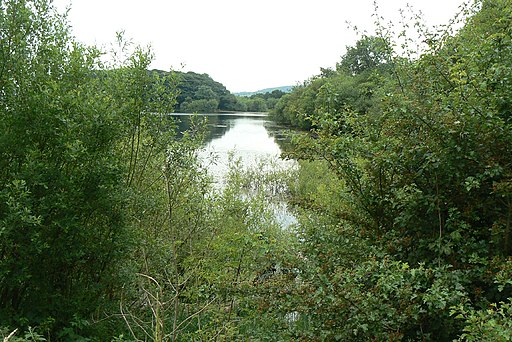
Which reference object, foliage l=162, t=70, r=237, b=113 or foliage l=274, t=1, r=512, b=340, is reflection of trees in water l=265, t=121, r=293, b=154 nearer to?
foliage l=274, t=1, r=512, b=340

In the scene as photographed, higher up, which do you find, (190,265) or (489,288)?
(489,288)

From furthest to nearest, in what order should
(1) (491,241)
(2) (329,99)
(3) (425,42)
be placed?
(3) (425,42), (2) (329,99), (1) (491,241)

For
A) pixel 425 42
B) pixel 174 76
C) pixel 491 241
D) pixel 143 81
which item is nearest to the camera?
pixel 491 241

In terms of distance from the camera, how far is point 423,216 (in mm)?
3391

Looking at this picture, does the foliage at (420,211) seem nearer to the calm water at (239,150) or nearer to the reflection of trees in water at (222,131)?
the reflection of trees in water at (222,131)

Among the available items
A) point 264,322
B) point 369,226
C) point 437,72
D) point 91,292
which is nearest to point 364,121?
point 437,72

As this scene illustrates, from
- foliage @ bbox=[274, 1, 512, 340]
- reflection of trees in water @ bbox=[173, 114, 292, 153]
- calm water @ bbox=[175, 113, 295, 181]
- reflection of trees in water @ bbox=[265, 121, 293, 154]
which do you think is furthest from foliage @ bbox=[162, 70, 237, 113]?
foliage @ bbox=[274, 1, 512, 340]

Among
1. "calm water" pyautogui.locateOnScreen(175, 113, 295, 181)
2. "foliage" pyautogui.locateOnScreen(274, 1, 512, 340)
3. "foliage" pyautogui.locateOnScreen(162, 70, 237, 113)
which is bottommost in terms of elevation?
"calm water" pyautogui.locateOnScreen(175, 113, 295, 181)

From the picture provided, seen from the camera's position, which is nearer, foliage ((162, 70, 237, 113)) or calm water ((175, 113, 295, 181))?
calm water ((175, 113, 295, 181))

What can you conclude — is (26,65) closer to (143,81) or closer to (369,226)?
(143,81)

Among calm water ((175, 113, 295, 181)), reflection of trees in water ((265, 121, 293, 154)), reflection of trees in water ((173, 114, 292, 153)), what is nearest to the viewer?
reflection of trees in water ((265, 121, 293, 154))

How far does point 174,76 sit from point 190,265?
8.78ft

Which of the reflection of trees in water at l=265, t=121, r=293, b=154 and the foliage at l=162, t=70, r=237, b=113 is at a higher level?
the foliage at l=162, t=70, r=237, b=113

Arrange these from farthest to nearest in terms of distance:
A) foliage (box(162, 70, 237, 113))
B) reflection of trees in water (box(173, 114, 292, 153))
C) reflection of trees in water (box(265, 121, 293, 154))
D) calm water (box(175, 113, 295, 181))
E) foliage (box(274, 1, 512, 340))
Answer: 1. foliage (box(162, 70, 237, 113))
2. calm water (box(175, 113, 295, 181))
3. reflection of trees in water (box(173, 114, 292, 153))
4. reflection of trees in water (box(265, 121, 293, 154))
5. foliage (box(274, 1, 512, 340))
